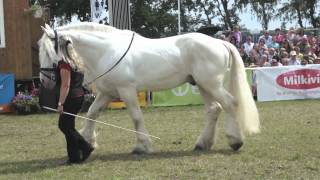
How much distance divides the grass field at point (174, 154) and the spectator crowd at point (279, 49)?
5.81m

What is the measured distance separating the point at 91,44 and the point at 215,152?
2.35m

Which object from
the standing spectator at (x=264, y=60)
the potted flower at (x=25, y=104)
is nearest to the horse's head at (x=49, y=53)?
the potted flower at (x=25, y=104)

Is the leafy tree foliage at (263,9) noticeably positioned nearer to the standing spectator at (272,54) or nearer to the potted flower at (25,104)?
the standing spectator at (272,54)

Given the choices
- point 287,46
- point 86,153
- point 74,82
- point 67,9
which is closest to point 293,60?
point 287,46

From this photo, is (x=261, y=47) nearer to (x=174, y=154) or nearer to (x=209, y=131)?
(x=209, y=131)

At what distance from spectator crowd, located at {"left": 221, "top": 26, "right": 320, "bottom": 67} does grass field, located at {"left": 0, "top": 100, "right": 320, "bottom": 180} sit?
5.81m

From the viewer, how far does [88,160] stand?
26.0ft

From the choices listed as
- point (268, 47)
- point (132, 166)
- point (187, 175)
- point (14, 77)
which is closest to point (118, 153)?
point (132, 166)

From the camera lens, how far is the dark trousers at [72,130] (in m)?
7.44

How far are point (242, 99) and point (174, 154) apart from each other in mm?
1287

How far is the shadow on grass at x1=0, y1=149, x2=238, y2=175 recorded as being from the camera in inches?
293

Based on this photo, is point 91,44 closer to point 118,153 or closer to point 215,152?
point 118,153

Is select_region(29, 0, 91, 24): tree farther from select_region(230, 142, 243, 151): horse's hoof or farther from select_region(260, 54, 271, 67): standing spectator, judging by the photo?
select_region(230, 142, 243, 151): horse's hoof

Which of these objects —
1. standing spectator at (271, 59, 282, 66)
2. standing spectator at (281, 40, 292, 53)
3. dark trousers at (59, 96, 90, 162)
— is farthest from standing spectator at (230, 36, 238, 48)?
dark trousers at (59, 96, 90, 162)
